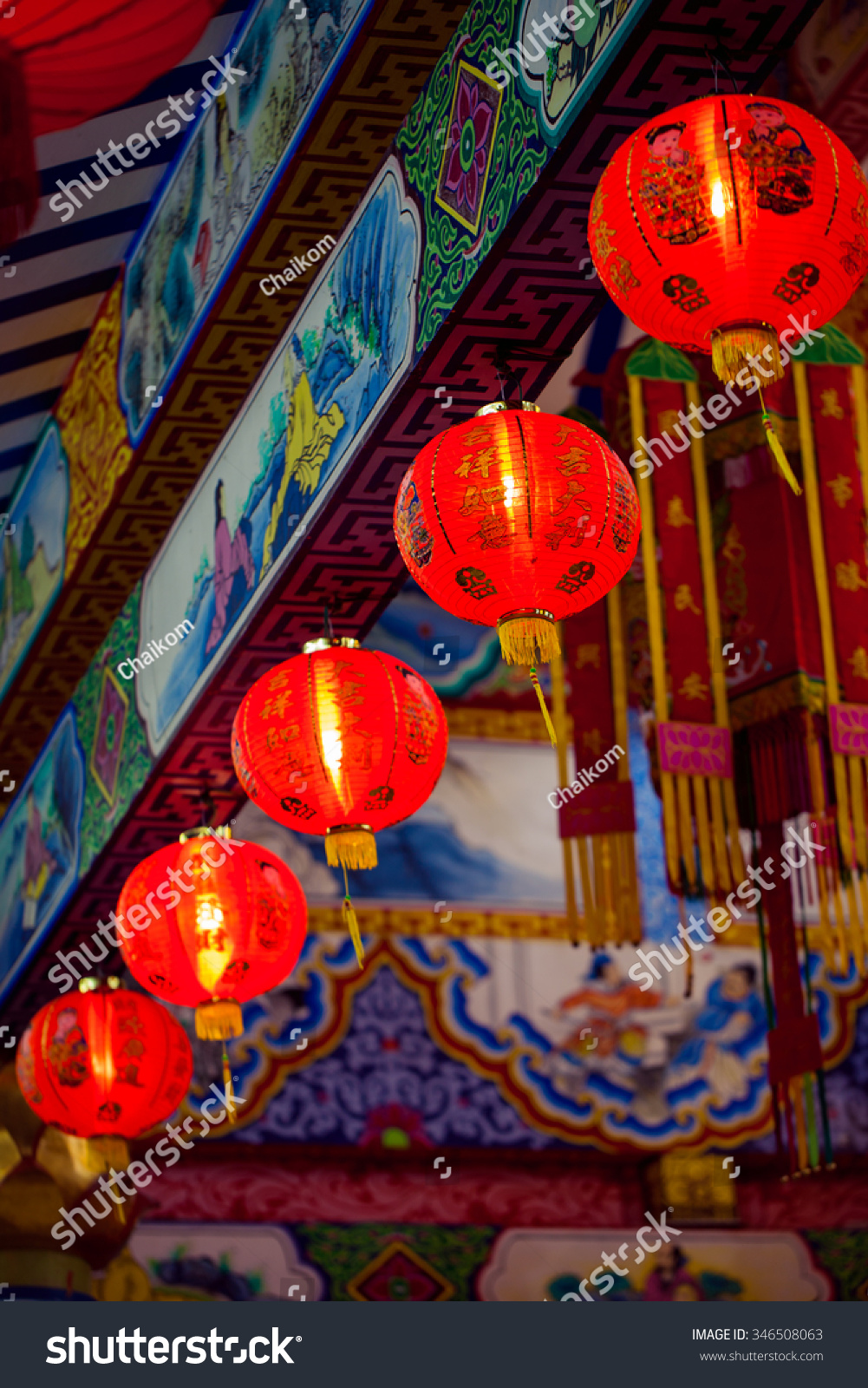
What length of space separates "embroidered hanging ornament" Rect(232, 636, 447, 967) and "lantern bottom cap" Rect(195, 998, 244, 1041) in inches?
27.7

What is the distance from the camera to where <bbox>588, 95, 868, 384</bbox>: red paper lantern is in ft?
9.29

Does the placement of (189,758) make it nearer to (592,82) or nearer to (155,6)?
(155,6)

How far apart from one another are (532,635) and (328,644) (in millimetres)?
940

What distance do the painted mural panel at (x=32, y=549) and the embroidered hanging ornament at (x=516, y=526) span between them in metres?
2.52

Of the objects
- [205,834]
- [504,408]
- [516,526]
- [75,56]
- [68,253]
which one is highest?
[75,56]

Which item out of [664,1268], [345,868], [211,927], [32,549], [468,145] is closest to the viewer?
[468,145]

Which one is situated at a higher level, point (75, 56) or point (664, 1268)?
point (75, 56)

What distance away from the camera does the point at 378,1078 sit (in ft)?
24.0

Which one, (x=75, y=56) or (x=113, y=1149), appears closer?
(x=75, y=56)

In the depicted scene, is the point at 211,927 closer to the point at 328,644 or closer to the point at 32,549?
the point at 328,644

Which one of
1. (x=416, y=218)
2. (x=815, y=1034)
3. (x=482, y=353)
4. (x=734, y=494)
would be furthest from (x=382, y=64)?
(x=815, y=1034)

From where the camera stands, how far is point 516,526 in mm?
3234

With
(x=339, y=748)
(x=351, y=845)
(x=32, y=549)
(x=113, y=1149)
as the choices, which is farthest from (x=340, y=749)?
(x=32, y=549)

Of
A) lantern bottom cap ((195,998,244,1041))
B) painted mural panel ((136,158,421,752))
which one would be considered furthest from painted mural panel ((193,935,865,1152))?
lantern bottom cap ((195,998,244,1041))
